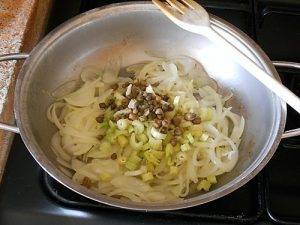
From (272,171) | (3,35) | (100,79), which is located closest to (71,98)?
(100,79)

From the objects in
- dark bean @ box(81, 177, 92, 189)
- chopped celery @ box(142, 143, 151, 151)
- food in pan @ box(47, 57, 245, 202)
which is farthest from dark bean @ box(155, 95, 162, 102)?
dark bean @ box(81, 177, 92, 189)

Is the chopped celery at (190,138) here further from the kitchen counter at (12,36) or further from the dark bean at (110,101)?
the kitchen counter at (12,36)

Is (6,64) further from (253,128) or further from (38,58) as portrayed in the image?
(253,128)

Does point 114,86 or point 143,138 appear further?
point 114,86

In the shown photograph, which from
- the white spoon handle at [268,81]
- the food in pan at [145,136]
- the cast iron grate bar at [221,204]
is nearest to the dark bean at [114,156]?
the food in pan at [145,136]

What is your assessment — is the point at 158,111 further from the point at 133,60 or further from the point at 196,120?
the point at 133,60

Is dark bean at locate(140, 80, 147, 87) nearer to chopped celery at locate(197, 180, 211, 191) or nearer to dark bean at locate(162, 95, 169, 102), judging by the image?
dark bean at locate(162, 95, 169, 102)

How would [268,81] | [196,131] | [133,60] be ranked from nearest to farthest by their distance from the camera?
[268,81] < [196,131] < [133,60]

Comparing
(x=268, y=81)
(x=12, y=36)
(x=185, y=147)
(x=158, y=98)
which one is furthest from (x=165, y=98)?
(x=12, y=36)
